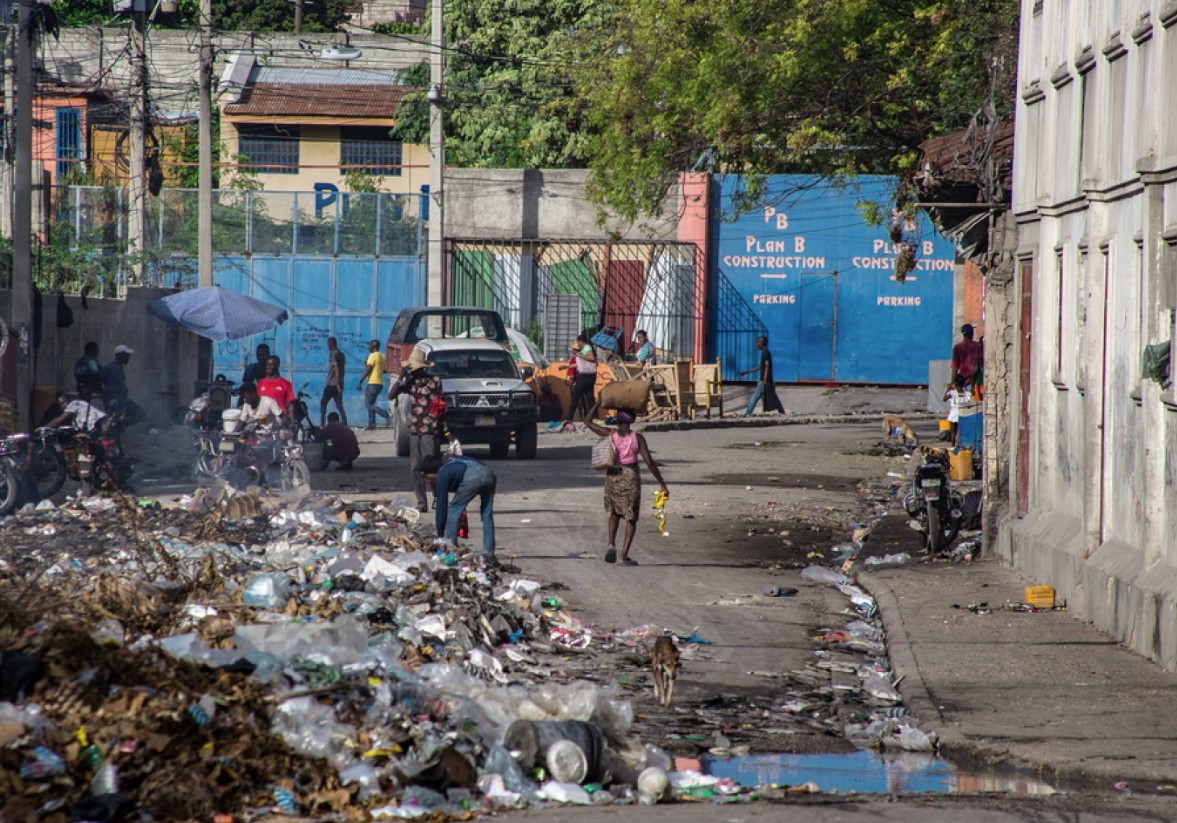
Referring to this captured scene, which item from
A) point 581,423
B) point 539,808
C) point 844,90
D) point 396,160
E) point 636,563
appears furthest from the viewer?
point 396,160

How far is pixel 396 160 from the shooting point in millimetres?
52188

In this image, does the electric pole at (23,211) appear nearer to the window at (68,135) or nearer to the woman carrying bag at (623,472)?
the woman carrying bag at (623,472)

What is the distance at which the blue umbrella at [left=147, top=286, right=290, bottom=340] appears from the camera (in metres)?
26.3

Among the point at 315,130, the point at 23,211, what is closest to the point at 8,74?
the point at 23,211

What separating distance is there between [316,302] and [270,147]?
18993 millimetres

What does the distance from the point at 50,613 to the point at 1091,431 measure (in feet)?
27.0

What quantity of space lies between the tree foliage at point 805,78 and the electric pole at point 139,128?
8212 millimetres

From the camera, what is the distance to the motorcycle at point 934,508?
15148 mm

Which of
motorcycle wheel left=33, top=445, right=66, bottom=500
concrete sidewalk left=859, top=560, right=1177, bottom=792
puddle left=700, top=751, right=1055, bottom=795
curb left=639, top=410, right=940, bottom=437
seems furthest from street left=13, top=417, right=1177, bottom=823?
curb left=639, top=410, right=940, bottom=437

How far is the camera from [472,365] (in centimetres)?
2572

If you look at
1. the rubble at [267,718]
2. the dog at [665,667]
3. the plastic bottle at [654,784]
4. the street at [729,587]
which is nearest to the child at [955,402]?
the street at [729,587]

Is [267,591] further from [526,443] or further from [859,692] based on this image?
[526,443]

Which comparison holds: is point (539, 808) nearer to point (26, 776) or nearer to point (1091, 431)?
point (26, 776)

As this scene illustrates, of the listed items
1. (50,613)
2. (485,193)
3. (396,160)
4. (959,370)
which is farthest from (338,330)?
(50,613)
